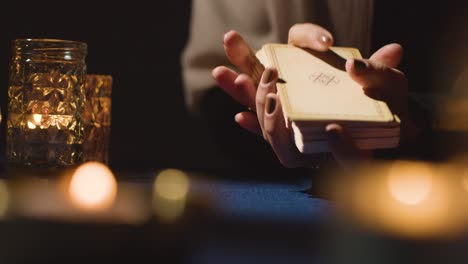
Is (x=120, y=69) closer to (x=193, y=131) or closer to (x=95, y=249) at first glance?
(x=193, y=131)

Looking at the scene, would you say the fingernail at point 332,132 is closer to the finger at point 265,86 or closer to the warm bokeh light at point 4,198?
the finger at point 265,86

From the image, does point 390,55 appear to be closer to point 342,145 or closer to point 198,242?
point 342,145

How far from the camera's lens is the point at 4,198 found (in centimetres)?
87

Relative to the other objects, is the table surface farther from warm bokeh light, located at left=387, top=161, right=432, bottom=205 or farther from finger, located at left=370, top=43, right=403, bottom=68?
finger, located at left=370, top=43, right=403, bottom=68

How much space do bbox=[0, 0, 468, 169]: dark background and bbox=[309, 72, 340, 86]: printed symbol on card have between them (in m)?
0.97

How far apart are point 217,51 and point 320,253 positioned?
1.24 m

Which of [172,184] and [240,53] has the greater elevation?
[240,53]

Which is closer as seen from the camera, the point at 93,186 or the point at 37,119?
the point at 93,186

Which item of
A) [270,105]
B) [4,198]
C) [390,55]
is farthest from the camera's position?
[390,55]

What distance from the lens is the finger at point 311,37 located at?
1097mm

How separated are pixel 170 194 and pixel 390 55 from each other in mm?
446

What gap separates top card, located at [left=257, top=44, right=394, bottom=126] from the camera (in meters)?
0.99

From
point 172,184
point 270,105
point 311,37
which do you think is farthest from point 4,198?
point 311,37

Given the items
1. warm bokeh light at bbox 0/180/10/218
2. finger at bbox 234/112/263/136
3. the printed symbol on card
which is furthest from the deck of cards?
warm bokeh light at bbox 0/180/10/218
